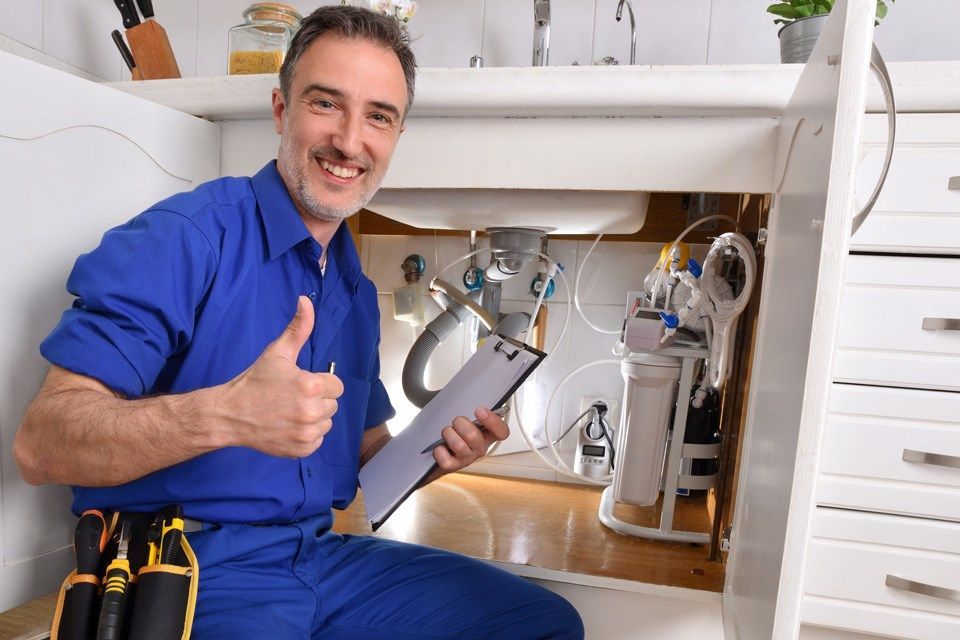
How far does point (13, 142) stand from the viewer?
0.74 metres

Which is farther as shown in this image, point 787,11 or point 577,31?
point 577,31

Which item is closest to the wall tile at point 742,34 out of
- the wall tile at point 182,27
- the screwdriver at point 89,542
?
the wall tile at point 182,27

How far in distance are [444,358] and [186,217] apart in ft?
3.24

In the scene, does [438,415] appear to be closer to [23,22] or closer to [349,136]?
[349,136]

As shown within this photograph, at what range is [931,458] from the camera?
842 millimetres

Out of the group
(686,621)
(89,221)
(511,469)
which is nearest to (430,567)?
(686,621)

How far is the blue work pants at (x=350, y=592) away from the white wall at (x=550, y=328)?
682 millimetres

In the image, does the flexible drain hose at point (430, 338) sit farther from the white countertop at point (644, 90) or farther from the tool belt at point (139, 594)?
the tool belt at point (139, 594)

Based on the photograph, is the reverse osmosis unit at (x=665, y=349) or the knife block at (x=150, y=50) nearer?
the reverse osmosis unit at (x=665, y=349)

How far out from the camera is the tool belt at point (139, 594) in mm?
626

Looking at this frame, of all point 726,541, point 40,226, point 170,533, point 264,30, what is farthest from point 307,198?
point 726,541

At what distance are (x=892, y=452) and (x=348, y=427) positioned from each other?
0.69m

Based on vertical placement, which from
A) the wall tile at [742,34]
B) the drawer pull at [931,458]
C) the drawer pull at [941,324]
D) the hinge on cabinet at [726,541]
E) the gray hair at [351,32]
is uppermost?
the wall tile at [742,34]

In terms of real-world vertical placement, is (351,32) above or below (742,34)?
below
